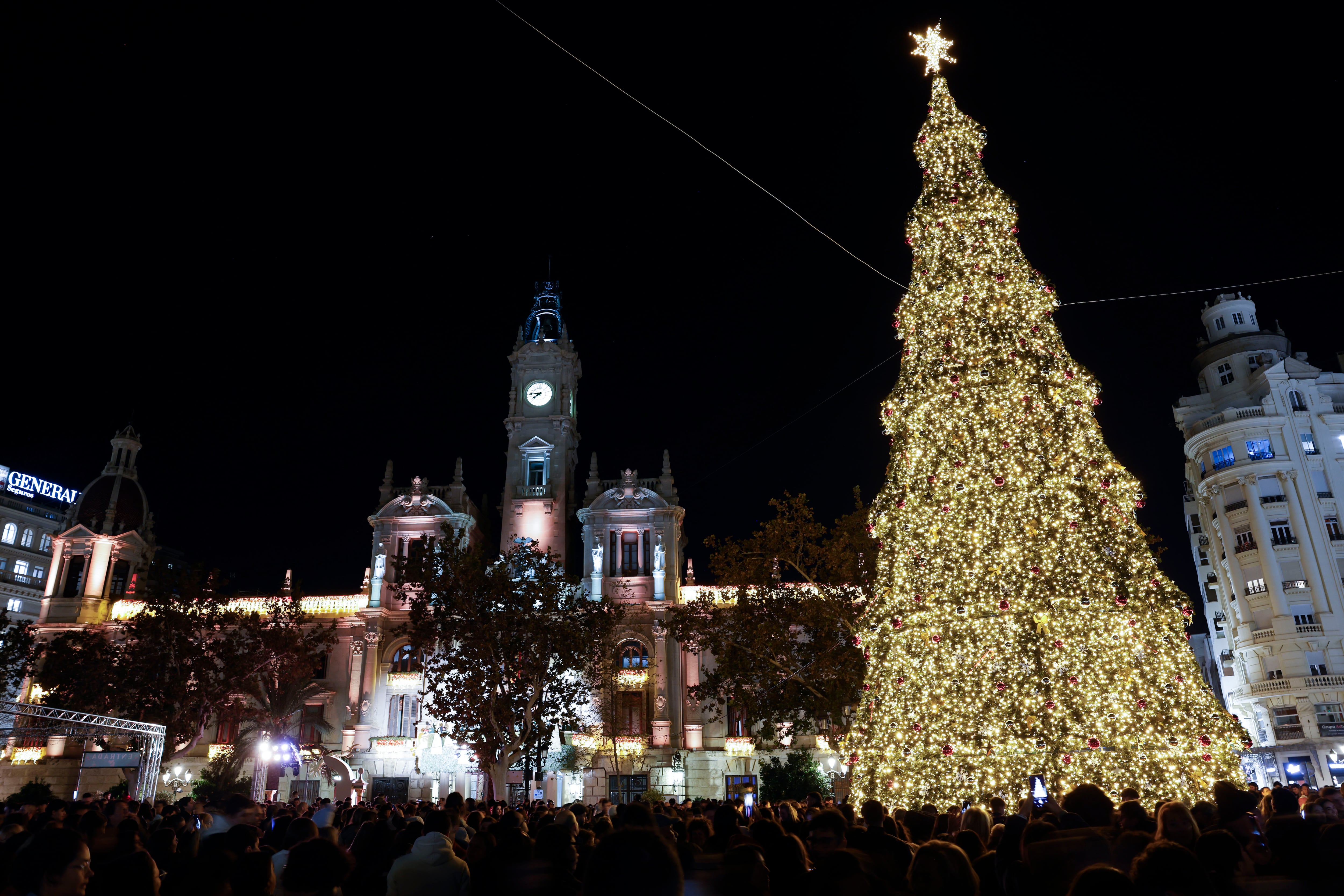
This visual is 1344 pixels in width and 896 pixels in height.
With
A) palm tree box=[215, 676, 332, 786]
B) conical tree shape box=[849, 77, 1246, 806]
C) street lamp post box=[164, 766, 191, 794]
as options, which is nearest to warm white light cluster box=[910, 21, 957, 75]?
conical tree shape box=[849, 77, 1246, 806]

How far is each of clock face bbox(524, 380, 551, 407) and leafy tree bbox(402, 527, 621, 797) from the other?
40.4 ft

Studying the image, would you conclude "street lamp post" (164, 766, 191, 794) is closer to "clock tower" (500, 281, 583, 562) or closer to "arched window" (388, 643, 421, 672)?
"arched window" (388, 643, 421, 672)

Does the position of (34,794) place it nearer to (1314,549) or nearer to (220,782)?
(220,782)

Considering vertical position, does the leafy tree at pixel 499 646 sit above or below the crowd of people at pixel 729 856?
above

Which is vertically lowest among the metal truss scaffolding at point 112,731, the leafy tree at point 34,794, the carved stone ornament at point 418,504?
the leafy tree at point 34,794

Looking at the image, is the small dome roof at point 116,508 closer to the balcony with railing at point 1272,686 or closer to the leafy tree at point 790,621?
the leafy tree at point 790,621

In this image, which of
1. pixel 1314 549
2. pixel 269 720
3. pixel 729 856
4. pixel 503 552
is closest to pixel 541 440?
pixel 503 552

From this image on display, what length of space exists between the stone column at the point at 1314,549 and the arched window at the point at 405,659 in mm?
41616

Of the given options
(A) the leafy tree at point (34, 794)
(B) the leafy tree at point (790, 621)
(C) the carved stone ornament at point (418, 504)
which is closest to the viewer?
(B) the leafy tree at point (790, 621)

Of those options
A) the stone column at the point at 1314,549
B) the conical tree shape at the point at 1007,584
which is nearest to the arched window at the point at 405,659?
the conical tree shape at the point at 1007,584

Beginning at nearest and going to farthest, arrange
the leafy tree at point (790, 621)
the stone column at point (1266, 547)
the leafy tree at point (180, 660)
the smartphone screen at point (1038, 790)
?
1. the smartphone screen at point (1038, 790)
2. the leafy tree at point (790, 621)
3. the leafy tree at point (180, 660)
4. the stone column at point (1266, 547)

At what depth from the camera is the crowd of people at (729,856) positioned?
396 centimetres

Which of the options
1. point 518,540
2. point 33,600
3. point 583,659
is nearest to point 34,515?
point 33,600

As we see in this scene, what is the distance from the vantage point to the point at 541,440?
44156mm
